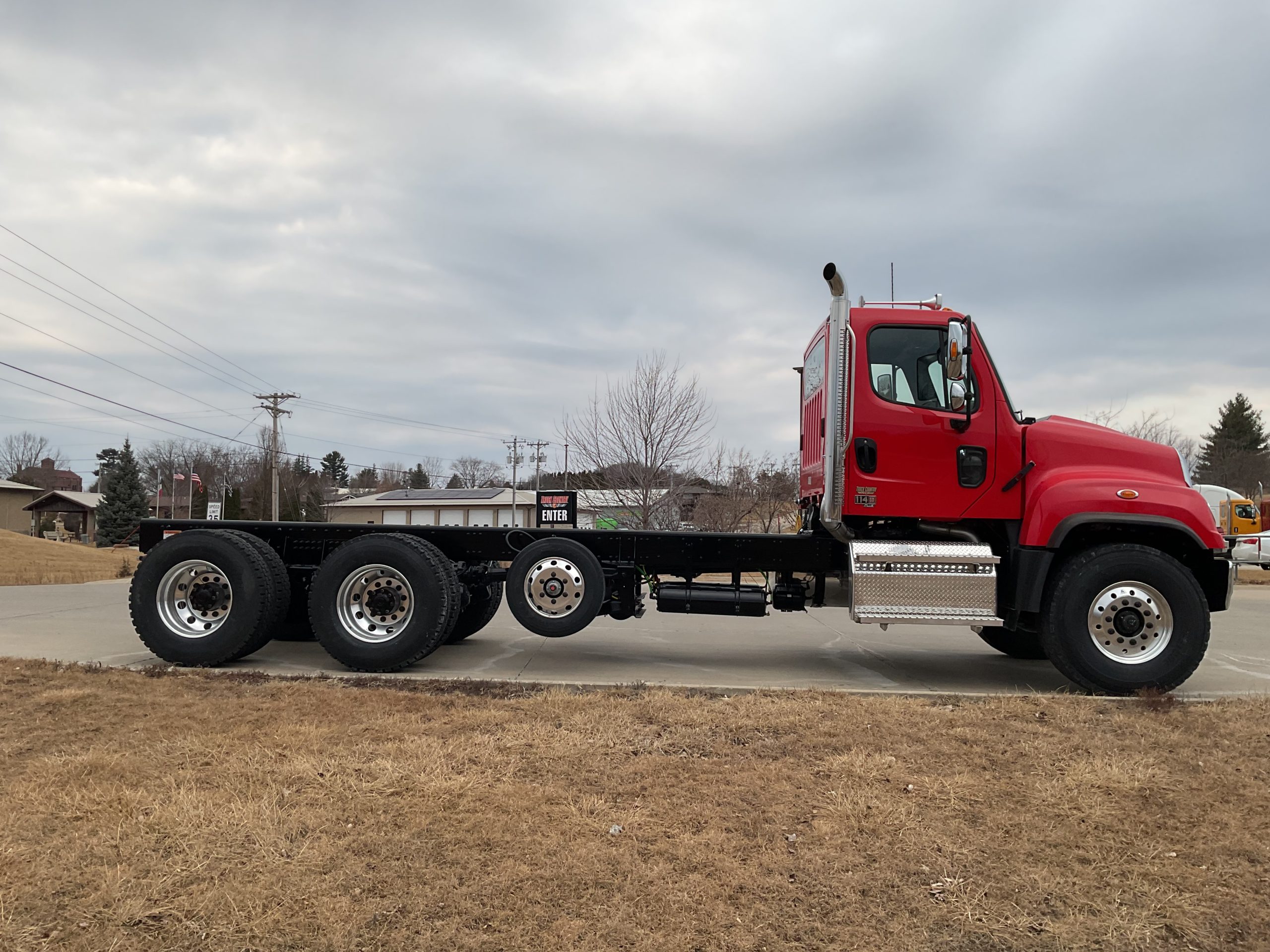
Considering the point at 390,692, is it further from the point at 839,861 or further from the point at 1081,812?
the point at 1081,812

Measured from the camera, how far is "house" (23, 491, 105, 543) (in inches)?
2781

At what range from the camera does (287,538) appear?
764 centimetres

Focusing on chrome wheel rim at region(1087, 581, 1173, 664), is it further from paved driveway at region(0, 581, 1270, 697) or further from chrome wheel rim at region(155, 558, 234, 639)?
chrome wheel rim at region(155, 558, 234, 639)

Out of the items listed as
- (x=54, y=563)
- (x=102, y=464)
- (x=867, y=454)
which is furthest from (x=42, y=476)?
(x=867, y=454)

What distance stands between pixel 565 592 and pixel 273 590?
2449 mm

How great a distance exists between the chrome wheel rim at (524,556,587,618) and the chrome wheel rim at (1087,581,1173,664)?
12.8 feet

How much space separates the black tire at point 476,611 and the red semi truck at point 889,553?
87cm

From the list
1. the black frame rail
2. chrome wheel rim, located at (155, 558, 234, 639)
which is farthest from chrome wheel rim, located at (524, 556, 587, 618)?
chrome wheel rim, located at (155, 558, 234, 639)

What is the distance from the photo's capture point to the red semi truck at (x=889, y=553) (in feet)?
20.7

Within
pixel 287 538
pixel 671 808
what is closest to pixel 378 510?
pixel 287 538

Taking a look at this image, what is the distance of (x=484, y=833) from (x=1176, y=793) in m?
3.19

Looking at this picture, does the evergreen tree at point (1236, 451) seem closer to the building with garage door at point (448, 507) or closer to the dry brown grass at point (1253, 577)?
the dry brown grass at point (1253, 577)

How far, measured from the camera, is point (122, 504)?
5678cm

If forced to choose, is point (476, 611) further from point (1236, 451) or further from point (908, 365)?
point (1236, 451)
